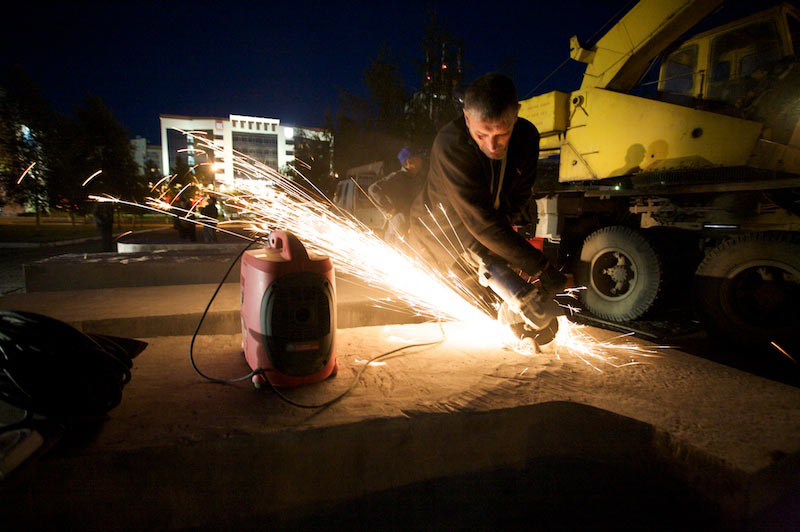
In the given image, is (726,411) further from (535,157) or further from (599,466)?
(535,157)

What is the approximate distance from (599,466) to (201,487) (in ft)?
6.61

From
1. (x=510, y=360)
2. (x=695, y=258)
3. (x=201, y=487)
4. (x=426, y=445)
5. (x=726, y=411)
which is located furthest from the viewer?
(x=695, y=258)

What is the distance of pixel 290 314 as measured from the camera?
2.08 metres

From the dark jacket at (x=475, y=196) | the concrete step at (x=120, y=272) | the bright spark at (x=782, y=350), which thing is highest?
the dark jacket at (x=475, y=196)

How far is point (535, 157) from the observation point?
3.04m

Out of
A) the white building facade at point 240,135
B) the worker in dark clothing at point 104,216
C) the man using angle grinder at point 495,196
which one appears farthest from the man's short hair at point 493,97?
the white building facade at point 240,135

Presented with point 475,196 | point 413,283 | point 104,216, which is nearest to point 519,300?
point 475,196

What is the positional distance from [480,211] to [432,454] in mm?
1573

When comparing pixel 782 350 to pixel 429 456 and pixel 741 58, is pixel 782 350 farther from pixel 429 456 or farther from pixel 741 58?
pixel 429 456

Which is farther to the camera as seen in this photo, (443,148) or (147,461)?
(443,148)

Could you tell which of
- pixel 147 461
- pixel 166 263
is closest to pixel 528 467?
pixel 147 461

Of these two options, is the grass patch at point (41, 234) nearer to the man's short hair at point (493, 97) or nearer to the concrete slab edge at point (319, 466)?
the concrete slab edge at point (319, 466)

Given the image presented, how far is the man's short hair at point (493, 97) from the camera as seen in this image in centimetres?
239

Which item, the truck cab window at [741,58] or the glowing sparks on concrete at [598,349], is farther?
the truck cab window at [741,58]
